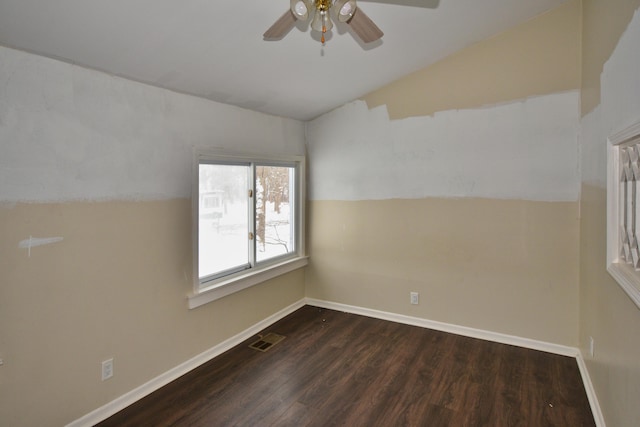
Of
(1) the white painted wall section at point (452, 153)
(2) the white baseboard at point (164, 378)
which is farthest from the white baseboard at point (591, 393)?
(2) the white baseboard at point (164, 378)

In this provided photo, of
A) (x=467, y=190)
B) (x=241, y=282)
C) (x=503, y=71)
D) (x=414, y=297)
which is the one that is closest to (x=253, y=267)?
(x=241, y=282)

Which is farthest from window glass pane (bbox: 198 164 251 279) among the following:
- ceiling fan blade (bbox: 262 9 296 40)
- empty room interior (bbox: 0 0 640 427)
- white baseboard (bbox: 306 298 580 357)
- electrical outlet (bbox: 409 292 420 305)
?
electrical outlet (bbox: 409 292 420 305)

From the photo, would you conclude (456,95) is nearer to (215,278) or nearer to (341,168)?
(341,168)

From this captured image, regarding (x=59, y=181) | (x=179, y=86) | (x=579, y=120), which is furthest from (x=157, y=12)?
(x=579, y=120)

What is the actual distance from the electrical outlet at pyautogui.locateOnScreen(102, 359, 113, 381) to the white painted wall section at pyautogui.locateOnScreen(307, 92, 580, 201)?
8.59 ft

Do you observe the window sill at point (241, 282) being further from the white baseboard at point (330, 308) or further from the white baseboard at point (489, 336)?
the white baseboard at point (489, 336)

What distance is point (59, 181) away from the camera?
2.01m

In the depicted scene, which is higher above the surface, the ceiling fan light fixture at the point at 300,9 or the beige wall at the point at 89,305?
the ceiling fan light fixture at the point at 300,9

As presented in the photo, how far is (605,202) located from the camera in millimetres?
2076

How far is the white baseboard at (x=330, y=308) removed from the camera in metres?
2.25

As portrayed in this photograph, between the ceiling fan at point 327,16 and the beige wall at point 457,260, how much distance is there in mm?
2132

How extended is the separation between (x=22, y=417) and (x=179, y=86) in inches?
87.4

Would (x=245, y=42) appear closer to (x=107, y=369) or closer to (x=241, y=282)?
(x=241, y=282)

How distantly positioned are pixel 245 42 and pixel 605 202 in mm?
2417
